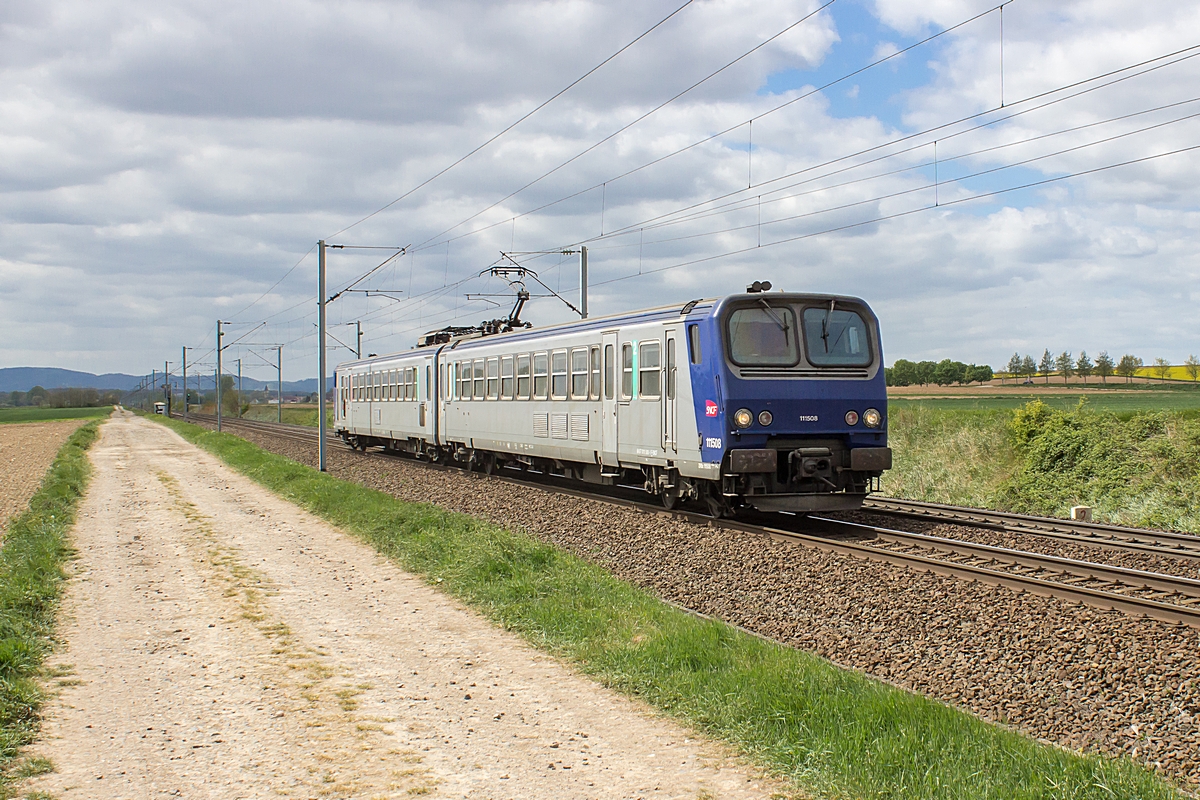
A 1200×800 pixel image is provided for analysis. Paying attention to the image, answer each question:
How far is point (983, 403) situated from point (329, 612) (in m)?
27.2

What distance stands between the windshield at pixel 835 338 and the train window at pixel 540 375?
20.7 feet

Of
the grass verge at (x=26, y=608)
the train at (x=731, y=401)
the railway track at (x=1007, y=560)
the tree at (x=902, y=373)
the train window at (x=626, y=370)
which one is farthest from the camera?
the tree at (x=902, y=373)

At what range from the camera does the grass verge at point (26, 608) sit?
18.7 feet

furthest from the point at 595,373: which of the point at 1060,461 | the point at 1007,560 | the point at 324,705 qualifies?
the point at 324,705

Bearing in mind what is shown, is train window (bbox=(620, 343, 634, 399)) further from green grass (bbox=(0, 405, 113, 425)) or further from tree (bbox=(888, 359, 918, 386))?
green grass (bbox=(0, 405, 113, 425))

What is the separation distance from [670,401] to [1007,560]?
16.7ft

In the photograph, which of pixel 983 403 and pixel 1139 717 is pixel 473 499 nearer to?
pixel 1139 717

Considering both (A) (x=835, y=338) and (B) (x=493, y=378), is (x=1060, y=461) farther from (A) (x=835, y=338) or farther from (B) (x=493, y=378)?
(B) (x=493, y=378)

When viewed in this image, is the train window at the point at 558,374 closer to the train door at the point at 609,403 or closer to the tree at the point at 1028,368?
the train door at the point at 609,403

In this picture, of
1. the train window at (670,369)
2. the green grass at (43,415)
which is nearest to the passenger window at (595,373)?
the train window at (670,369)

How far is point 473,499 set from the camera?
18156mm

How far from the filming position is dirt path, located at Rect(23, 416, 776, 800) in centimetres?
495

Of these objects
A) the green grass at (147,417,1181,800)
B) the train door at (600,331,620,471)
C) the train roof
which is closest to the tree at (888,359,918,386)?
the train roof

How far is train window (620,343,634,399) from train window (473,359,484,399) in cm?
737
